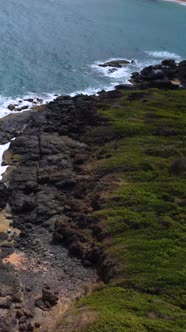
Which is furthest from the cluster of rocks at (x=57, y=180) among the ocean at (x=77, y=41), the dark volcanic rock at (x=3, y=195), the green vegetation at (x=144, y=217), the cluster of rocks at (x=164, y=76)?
the cluster of rocks at (x=164, y=76)

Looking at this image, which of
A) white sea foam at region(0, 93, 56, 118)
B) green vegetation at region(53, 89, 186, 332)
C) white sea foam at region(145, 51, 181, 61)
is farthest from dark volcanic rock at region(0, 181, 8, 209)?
white sea foam at region(145, 51, 181, 61)

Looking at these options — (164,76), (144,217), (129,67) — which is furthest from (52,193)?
(129,67)

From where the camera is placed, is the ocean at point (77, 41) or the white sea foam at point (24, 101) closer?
the white sea foam at point (24, 101)

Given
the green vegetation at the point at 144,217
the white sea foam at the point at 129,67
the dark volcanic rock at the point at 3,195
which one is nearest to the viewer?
the green vegetation at the point at 144,217

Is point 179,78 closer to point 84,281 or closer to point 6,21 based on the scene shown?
point 6,21

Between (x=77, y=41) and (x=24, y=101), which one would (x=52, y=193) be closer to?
(x=24, y=101)

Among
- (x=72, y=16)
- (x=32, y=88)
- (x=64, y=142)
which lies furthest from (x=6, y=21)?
(x=64, y=142)

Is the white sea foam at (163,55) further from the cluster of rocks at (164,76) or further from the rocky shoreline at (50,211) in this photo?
the rocky shoreline at (50,211)
